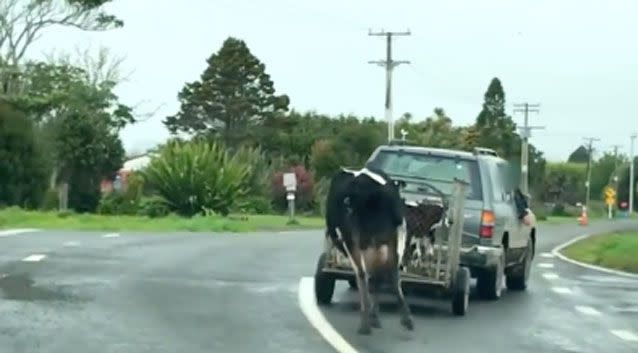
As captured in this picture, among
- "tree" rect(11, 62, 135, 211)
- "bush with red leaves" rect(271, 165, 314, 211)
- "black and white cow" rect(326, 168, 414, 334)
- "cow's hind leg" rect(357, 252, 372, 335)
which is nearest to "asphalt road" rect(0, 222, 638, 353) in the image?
"cow's hind leg" rect(357, 252, 372, 335)

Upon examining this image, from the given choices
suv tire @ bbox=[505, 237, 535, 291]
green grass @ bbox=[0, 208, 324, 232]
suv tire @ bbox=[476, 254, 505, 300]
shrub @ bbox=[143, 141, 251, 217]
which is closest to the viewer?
suv tire @ bbox=[476, 254, 505, 300]

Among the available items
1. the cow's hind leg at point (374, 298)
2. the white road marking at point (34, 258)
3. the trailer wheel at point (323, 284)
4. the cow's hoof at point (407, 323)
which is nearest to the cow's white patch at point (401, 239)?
the cow's hind leg at point (374, 298)

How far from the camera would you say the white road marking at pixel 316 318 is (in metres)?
12.6

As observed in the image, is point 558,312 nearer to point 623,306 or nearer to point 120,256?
point 623,306

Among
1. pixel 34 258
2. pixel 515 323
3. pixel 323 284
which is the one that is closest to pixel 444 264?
pixel 515 323

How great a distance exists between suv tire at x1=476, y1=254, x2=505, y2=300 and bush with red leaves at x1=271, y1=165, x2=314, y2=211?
155 ft

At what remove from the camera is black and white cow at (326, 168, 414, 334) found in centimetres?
1395

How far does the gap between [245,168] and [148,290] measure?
109 feet

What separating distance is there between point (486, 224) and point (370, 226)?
375 centimetres

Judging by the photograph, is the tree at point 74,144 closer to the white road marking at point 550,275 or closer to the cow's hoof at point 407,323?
the white road marking at point 550,275

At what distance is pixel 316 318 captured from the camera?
14766 mm

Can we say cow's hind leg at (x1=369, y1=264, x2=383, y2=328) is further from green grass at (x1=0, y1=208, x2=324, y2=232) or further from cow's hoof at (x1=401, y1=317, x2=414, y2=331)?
green grass at (x1=0, y1=208, x2=324, y2=232)

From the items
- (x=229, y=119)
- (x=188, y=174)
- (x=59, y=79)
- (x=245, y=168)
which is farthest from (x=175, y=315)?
(x=229, y=119)

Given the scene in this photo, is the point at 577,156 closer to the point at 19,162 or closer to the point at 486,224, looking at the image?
the point at 19,162
